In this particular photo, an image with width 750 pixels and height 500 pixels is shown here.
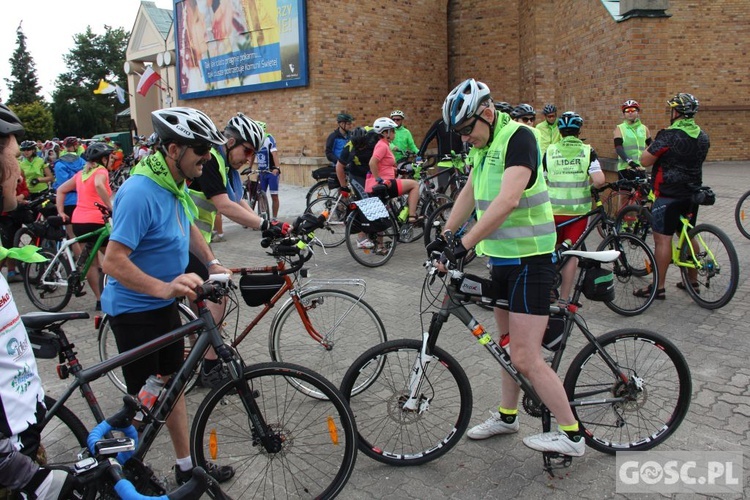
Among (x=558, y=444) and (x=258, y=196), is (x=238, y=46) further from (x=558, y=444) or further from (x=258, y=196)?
(x=558, y=444)

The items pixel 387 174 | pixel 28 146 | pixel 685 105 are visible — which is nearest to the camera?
pixel 685 105

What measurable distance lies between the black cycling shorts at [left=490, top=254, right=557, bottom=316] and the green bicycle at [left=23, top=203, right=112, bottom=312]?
196 inches

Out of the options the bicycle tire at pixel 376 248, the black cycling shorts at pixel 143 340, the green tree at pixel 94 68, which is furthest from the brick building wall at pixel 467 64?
the green tree at pixel 94 68

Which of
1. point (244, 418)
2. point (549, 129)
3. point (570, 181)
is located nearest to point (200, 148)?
point (244, 418)

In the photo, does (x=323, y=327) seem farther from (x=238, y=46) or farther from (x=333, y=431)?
(x=238, y=46)

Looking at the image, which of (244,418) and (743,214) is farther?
(743,214)

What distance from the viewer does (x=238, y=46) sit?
712 inches

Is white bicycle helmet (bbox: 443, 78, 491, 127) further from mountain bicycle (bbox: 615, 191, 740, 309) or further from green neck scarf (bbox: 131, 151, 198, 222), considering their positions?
mountain bicycle (bbox: 615, 191, 740, 309)

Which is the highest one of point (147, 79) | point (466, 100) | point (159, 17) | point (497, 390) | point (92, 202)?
point (159, 17)

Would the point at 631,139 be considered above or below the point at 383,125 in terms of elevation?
below

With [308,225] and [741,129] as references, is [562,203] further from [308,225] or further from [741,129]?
[741,129]

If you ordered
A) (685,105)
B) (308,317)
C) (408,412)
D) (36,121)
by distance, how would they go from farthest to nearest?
(36,121) < (685,105) < (308,317) < (408,412)

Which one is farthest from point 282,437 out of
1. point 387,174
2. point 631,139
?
point 631,139

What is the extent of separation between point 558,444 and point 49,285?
633 cm
